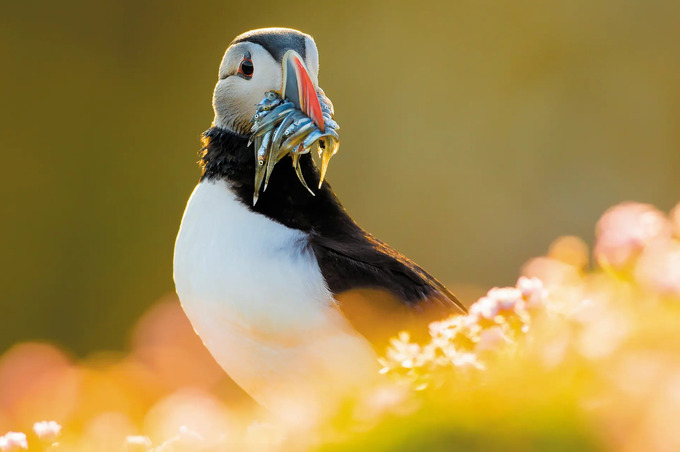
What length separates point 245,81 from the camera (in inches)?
105

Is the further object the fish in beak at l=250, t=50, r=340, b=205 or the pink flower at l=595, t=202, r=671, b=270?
the fish in beak at l=250, t=50, r=340, b=205

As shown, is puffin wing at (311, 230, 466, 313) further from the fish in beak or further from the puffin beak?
the puffin beak

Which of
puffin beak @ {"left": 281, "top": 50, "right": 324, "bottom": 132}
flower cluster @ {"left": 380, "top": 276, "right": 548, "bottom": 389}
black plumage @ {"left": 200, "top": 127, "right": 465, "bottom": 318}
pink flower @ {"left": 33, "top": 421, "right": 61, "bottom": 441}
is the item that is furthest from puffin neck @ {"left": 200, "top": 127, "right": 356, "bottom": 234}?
flower cluster @ {"left": 380, "top": 276, "right": 548, "bottom": 389}

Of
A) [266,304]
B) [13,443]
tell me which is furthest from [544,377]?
[266,304]

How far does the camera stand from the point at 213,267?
7.50 feet

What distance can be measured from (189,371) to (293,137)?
225 centimetres

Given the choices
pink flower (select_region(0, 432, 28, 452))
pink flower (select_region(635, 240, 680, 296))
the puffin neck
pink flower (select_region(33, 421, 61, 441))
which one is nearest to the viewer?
pink flower (select_region(635, 240, 680, 296))

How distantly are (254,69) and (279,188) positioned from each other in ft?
1.36

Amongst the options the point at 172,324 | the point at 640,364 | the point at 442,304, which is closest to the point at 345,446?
the point at 640,364

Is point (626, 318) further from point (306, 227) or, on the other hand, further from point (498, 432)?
point (306, 227)

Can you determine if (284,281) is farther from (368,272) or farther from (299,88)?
(299,88)

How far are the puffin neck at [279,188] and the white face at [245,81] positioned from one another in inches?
2.4

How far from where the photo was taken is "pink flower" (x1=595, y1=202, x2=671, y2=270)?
1139 mm

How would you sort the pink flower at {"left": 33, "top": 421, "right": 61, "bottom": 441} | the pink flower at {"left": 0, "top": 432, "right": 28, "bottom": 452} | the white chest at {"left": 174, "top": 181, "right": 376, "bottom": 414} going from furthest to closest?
the white chest at {"left": 174, "top": 181, "right": 376, "bottom": 414} < the pink flower at {"left": 33, "top": 421, "right": 61, "bottom": 441} < the pink flower at {"left": 0, "top": 432, "right": 28, "bottom": 452}
